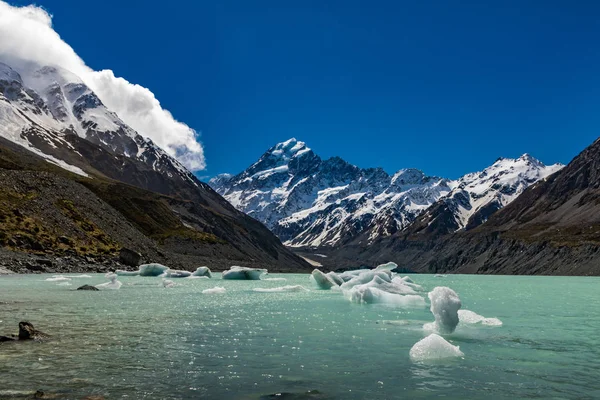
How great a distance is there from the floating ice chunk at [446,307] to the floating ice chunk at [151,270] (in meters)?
66.9

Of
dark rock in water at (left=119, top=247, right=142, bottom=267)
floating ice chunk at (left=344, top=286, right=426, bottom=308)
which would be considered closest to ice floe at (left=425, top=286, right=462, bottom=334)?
floating ice chunk at (left=344, top=286, right=426, bottom=308)

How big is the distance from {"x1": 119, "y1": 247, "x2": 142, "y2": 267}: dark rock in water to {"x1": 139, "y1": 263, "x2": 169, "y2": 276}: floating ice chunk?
1367cm

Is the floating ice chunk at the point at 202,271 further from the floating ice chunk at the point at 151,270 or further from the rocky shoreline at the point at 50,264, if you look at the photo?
the rocky shoreline at the point at 50,264

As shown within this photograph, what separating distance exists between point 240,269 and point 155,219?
284ft

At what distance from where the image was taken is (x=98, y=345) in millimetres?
19031

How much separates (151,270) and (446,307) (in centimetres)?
6895

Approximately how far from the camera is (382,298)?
40.0 metres

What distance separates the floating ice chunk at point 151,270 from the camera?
81.9 meters

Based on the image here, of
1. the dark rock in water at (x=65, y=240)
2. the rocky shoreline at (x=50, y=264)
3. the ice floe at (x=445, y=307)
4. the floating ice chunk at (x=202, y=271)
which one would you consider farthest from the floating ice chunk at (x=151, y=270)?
the ice floe at (x=445, y=307)

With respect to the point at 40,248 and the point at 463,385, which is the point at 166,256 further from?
the point at 463,385

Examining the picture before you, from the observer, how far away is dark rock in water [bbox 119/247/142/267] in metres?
96.2

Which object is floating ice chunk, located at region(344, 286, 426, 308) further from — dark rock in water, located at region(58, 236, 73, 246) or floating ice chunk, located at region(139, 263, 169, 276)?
dark rock in water, located at region(58, 236, 73, 246)

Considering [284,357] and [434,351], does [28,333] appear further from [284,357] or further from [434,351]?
[434,351]

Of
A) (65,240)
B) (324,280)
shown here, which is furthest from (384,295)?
(65,240)
